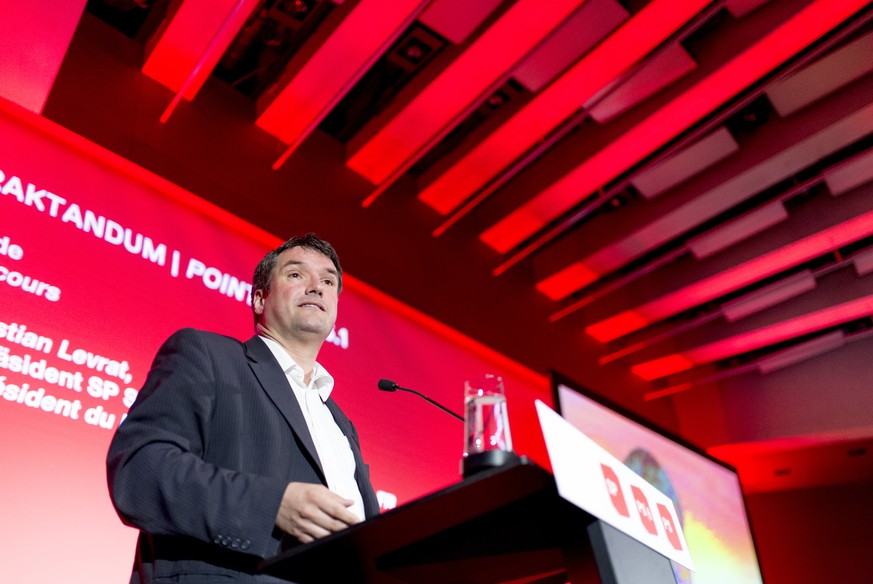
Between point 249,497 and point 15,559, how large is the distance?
5.46 feet

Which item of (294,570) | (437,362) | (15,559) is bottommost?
(294,570)

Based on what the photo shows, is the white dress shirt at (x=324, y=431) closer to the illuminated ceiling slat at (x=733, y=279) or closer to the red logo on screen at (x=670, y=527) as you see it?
the red logo on screen at (x=670, y=527)

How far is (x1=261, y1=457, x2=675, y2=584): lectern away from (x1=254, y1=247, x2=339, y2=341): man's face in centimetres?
74

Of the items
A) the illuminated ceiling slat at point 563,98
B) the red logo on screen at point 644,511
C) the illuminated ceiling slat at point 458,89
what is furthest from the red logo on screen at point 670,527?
the illuminated ceiling slat at point 563,98

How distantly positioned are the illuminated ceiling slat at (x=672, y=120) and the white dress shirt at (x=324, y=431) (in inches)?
108

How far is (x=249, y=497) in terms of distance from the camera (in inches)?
42.4

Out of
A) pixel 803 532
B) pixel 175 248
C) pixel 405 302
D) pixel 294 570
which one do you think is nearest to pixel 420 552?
pixel 294 570

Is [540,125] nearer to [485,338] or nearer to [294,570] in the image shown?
[485,338]

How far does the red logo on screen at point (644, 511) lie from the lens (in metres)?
1.01

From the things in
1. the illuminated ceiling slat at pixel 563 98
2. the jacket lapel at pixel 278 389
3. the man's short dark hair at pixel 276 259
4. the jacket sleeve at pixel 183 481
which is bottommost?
the jacket sleeve at pixel 183 481

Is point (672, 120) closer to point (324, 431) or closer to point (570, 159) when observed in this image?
point (570, 159)

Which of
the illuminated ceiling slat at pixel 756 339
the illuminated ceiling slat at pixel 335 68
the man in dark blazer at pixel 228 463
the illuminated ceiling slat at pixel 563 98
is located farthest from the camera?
the illuminated ceiling slat at pixel 756 339

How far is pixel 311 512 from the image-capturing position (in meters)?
1.04

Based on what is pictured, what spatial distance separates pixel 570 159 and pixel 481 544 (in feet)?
11.3
